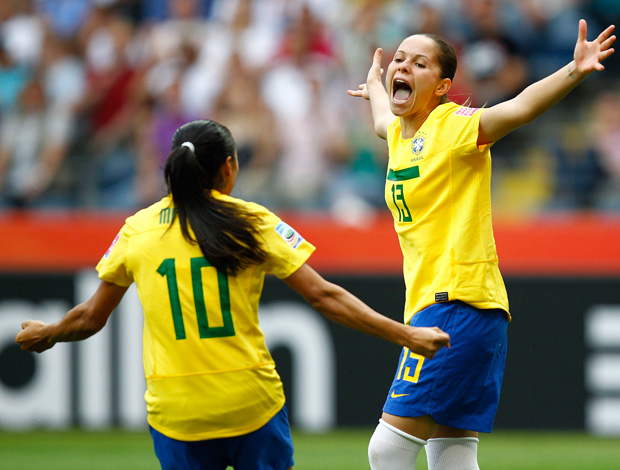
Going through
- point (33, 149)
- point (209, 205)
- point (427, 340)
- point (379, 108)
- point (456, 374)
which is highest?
point (33, 149)

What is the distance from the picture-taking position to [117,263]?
3809 mm

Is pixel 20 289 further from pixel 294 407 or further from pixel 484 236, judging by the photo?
pixel 484 236

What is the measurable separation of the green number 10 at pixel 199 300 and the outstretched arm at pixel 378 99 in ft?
5.41

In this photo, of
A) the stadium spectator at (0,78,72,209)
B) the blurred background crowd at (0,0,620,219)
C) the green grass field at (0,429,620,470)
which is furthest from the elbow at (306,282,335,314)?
the stadium spectator at (0,78,72,209)

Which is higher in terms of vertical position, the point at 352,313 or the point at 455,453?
the point at 352,313

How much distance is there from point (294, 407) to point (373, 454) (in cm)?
464

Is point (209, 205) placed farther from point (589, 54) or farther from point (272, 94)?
point (272, 94)

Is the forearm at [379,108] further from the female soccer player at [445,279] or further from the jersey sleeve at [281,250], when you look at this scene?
the jersey sleeve at [281,250]

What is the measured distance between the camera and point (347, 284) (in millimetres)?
9141

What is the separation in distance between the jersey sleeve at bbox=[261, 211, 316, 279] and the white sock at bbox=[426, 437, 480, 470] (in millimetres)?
1364

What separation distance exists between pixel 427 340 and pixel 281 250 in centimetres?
68

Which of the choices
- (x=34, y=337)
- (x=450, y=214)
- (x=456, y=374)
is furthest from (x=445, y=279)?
(x=34, y=337)

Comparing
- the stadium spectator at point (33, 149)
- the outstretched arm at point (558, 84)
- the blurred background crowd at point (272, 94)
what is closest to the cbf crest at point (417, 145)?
the outstretched arm at point (558, 84)

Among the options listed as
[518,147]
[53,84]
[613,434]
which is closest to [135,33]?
[53,84]
